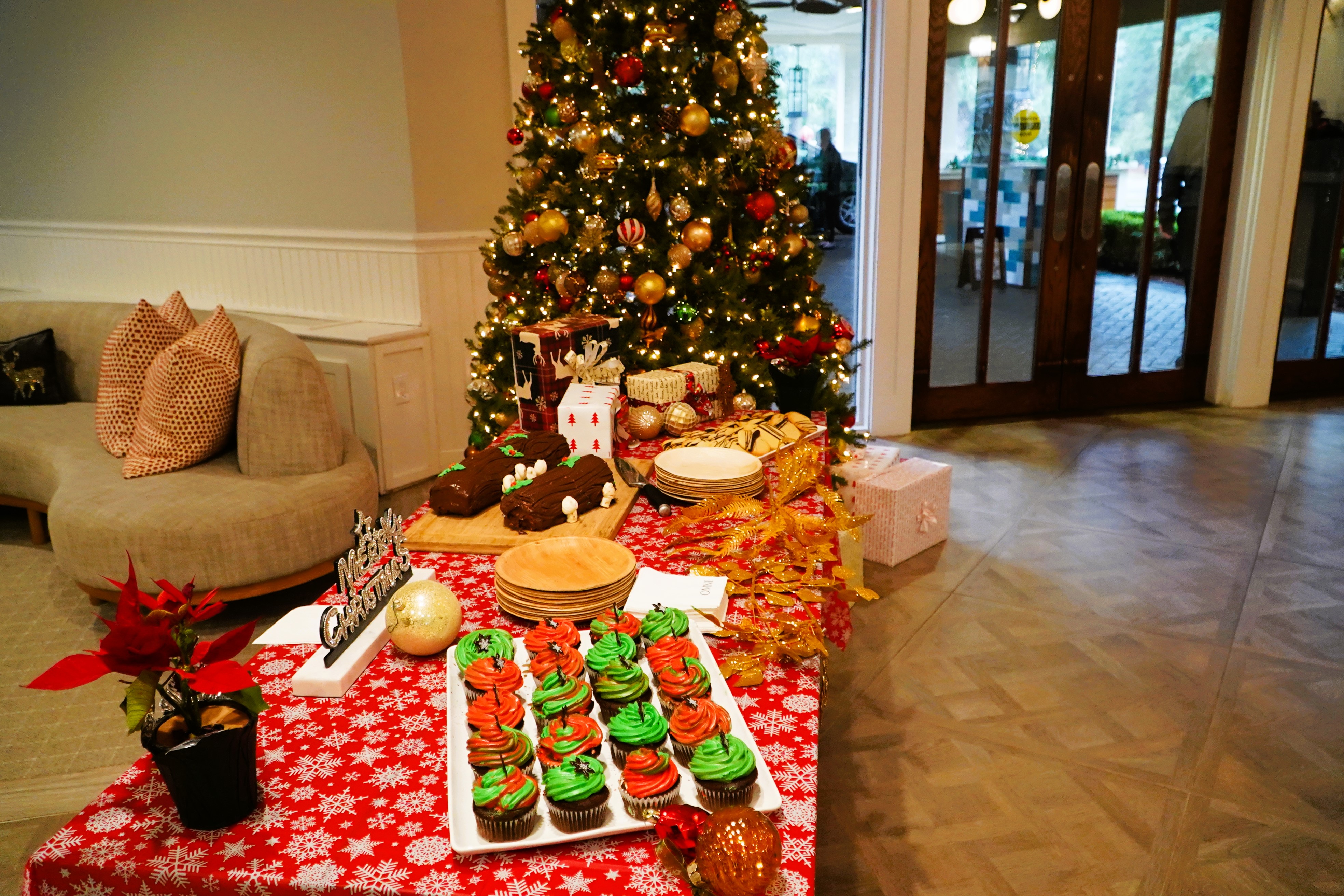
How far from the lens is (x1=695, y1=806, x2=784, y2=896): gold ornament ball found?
938 millimetres

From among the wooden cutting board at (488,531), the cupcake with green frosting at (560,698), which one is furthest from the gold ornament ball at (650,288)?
the cupcake with green frosting at (560,698)

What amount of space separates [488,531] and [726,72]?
6.75 ft

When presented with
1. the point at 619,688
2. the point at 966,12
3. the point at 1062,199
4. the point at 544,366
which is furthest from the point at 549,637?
the point at 1062,199

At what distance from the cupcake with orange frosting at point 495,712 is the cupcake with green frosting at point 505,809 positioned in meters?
0.11

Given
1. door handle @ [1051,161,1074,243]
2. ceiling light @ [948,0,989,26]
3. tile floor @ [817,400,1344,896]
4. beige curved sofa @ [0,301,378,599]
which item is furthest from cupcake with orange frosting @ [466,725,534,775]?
door handle @ [1051,161,1074,243]

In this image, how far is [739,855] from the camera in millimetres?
943

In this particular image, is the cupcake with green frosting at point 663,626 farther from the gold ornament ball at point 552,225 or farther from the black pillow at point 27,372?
the black pillow at point 27,372

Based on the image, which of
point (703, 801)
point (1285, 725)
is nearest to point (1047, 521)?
point (1285, 725)

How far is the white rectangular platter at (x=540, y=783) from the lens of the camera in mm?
1033

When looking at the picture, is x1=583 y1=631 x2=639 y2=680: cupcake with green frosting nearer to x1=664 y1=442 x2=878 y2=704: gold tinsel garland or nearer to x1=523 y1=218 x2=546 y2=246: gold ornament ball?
x1=664 y1=442 x2=878 y2=704: gold tinsel garland

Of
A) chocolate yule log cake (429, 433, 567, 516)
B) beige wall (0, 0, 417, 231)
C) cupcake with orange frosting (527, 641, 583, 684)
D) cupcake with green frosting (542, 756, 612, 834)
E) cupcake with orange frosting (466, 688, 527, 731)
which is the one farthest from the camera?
beige wall (0, 0, 417, 231)

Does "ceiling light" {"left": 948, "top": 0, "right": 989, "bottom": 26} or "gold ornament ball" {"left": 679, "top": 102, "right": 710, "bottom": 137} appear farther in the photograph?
"ceiling light" {"left": 948, "top": 0, "right": 989, "bottom": 26}

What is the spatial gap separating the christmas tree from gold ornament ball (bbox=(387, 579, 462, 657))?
187 centimetres

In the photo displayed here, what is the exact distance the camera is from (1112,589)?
327 cm
